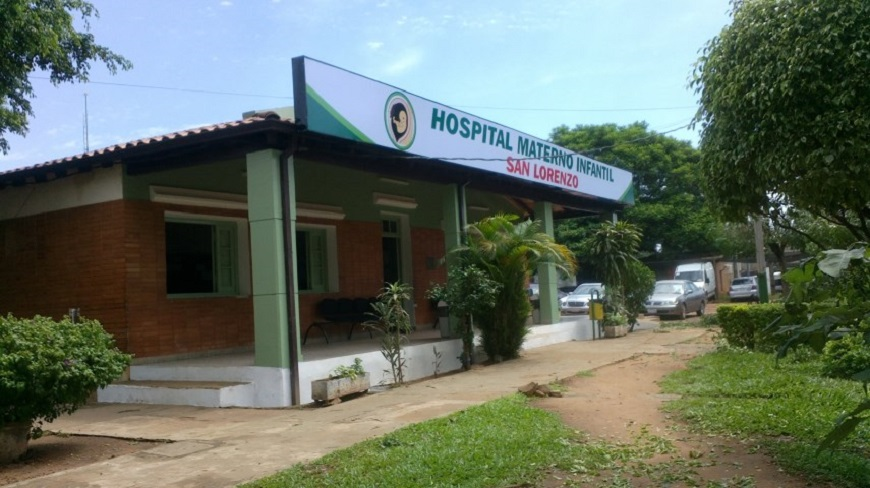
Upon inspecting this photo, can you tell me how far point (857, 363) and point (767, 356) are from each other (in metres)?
3.07

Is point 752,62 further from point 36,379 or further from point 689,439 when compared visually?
point 36,379

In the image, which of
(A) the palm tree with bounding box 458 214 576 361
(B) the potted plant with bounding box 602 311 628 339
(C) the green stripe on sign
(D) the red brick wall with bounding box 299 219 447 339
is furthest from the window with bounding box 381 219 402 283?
(C) the green stripe on sign

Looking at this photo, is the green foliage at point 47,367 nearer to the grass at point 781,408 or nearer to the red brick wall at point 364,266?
the grass at point 781,408

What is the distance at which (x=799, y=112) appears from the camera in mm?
7844

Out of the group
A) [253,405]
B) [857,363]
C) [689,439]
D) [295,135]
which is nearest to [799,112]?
[857,363]

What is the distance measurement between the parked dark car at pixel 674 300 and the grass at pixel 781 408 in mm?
14526

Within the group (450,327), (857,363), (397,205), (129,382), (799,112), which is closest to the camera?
(799,112)

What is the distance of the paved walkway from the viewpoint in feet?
21.0

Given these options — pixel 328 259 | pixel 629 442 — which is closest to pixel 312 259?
pixel 328 259

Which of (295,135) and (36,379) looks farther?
(295,135)

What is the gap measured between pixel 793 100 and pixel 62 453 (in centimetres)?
839

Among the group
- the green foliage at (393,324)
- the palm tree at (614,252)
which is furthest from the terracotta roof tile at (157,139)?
the palm tree at (614,252)

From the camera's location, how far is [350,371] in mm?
10461

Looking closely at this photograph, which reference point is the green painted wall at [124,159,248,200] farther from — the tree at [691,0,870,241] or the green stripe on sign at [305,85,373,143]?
the tree at [691,0,870,241]
